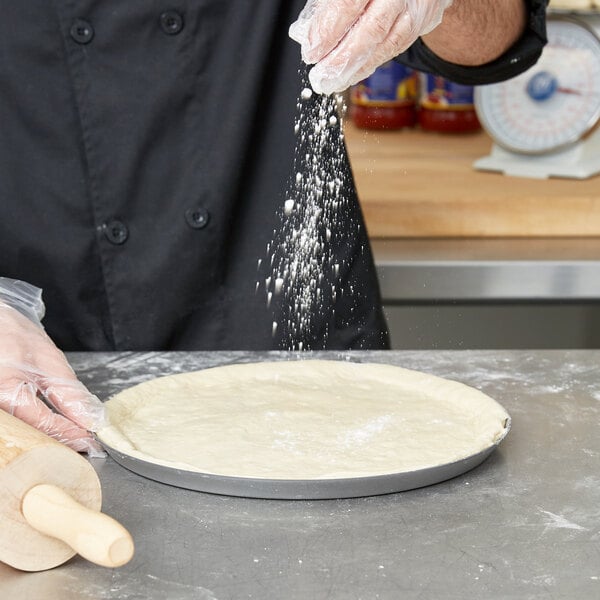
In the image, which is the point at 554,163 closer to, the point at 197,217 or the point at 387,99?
the point at 387,99

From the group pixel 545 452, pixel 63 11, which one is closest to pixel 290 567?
pixel 545 452

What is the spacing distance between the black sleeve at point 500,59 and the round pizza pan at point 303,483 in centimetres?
75

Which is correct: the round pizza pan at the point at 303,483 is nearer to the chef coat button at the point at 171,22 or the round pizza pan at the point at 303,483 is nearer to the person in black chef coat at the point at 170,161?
the person in black chef coat at the point at 170,161

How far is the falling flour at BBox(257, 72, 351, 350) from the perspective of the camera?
1.50m

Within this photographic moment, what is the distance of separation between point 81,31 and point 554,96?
107cm

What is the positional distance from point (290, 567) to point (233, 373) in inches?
18.8

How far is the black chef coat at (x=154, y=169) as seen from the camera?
4.76ft

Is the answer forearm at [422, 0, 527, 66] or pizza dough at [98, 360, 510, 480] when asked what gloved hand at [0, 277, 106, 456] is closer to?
pizza dough at [98, 360, 510, 480]

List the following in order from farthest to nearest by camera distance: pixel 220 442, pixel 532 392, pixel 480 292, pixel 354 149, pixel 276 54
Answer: pixel 354 149 → pixel 480 292 → pixel 276 54 → pixel 532 392 → pixel 220 442

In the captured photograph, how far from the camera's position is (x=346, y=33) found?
0.99 metres

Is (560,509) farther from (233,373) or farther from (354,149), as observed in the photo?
(354,149)

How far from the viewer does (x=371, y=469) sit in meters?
0.94

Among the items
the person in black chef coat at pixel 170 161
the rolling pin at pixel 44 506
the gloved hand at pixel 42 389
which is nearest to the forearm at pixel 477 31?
the person in black chef coat at pixel 170 161

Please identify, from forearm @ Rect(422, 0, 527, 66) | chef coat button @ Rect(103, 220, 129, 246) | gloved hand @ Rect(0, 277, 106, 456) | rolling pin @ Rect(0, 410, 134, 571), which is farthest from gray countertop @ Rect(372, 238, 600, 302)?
rolling pin @ Rect(0, 410, 134, 571)
